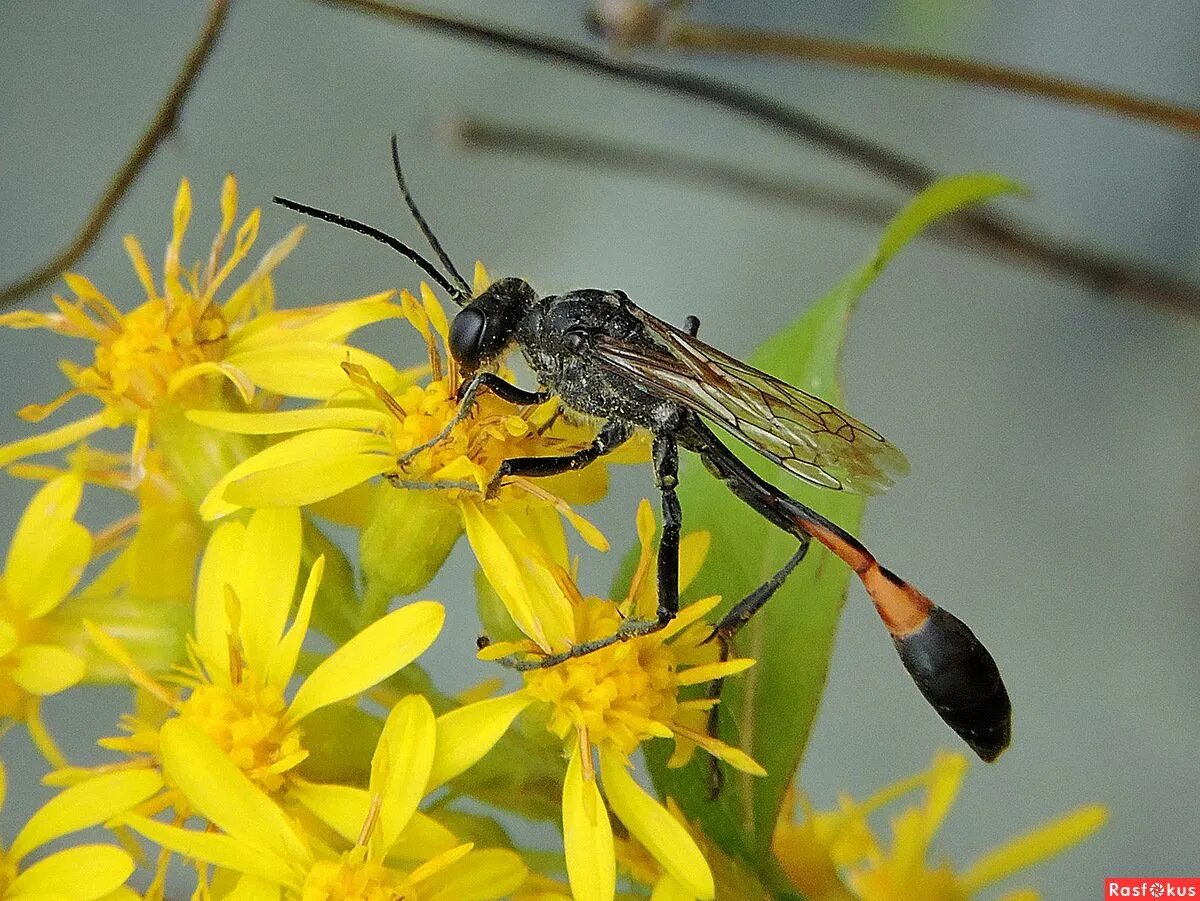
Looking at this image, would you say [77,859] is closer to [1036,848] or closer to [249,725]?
[249,725]

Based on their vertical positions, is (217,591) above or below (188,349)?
below

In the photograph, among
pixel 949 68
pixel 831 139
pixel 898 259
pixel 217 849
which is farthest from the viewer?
pixel 898 259

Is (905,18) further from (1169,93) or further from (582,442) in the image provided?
(582,442)

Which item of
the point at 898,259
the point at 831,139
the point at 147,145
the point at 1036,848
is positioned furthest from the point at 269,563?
the point at 898,259

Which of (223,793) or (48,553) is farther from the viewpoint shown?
(48,553)

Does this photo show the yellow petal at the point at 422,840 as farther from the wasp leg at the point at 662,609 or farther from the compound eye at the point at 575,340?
the compound eye at the point at 575,340

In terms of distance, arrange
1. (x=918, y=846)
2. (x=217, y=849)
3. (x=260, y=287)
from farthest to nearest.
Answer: (x=918, y=846), (x=260, y=287), (x=217, y=849)
